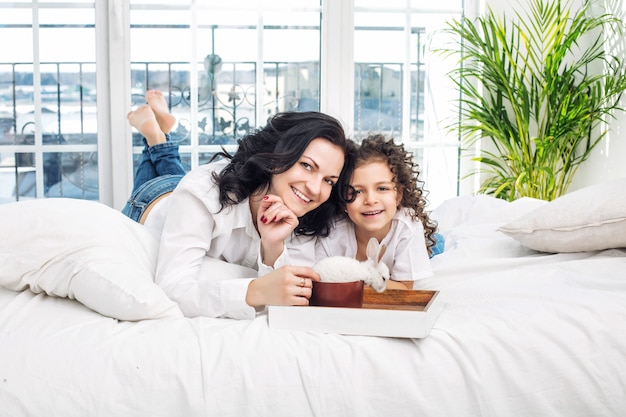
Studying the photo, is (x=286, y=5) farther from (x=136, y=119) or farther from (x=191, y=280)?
(x=191, y=280)

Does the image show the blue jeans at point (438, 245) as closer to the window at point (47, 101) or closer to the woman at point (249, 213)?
the woman at point (249, 213)

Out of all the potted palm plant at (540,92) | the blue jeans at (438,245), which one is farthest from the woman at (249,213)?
the potted palm plant at (540,92)

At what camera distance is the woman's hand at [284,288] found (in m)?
1.38

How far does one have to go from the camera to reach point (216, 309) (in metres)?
1.48

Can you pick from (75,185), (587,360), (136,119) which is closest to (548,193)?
(136,119)

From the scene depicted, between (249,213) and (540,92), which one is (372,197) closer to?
(249,213)

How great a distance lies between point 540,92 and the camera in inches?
161

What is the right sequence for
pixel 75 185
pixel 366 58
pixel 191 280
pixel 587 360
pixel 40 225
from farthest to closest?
1. pixel 366 58
2. pixel 75 185
3. pixel 191 280
4. pixel 40 225
5. pixel 587 360

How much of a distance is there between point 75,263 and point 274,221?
464 mm

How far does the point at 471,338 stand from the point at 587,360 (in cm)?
21

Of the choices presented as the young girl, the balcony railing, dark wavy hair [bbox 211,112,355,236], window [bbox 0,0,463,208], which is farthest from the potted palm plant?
dark wavy hair [bbox 211,112,355,236]

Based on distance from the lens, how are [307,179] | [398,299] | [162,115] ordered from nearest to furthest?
1. [398,299]
2. [307,179]
3. [162,115]

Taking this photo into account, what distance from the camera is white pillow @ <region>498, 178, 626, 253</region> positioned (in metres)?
1.82

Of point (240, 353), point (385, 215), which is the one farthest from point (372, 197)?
point (240, 353)
